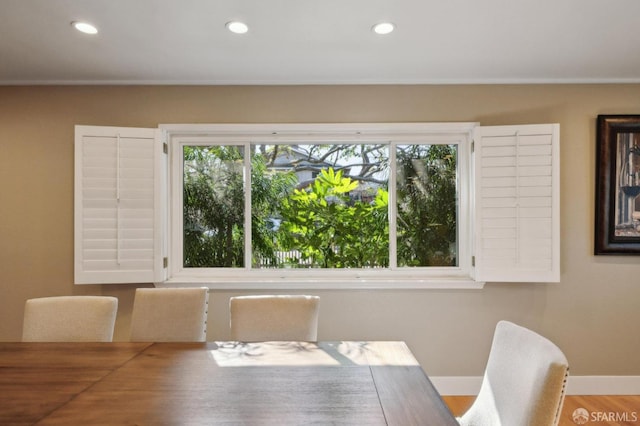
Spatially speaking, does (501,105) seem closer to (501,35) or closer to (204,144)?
(501,35)

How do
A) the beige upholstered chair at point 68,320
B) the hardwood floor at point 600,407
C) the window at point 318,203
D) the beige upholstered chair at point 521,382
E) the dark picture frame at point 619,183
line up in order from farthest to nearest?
the window at point 318,203, the dark picture frame at point 619,183, the hardwood floor at point 600,407, the beige upholstered chair at point 68,320, the beige upholstered chair at point 521,382

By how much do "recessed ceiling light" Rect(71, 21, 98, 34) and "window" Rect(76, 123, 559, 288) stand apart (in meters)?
0.84

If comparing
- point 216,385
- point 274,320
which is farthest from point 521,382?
point 274,320

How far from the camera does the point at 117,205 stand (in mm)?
2623

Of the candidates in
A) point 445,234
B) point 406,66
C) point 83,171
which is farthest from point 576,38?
point 83,171

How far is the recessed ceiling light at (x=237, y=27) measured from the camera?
199 centimetres

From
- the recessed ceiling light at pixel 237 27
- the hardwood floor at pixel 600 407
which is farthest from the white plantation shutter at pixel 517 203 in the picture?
the recessed ceiling light at pixel 237 27

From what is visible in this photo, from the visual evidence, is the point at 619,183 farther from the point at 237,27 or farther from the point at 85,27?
the point at 85,27

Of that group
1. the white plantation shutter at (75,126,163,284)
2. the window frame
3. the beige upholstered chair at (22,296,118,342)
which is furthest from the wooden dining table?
the window frame

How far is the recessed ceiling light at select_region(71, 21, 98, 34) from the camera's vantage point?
1.98 m

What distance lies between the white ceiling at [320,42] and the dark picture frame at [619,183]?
15.2 inches

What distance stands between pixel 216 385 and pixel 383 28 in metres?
1.95

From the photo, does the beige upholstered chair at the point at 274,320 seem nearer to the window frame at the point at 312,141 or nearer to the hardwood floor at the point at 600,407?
the window frame at the point at 312,141

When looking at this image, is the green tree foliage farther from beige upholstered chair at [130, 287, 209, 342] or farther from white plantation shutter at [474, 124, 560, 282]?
beige upholstered chair at [130, 287, 209, 342]
